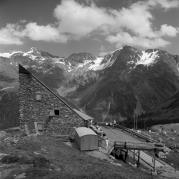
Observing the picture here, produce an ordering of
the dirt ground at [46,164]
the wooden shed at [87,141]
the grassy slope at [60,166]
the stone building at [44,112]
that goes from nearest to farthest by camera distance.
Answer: the dirt ground at [46,164], the grassy slope at [60,166], the wooden shed at [87,141], the stone building at [44,112]

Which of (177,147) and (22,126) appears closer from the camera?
(22,126)

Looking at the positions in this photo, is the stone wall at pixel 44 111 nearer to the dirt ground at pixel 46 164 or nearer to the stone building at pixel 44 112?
the stone building at pixel 44 112

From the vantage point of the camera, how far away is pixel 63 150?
32.3 meters

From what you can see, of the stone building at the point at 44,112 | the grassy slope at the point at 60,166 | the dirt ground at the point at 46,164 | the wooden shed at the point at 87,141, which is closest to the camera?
the dirt ground at the point at 46,164

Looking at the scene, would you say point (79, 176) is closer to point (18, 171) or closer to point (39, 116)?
point (18, 171)

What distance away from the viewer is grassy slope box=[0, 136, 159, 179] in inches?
821

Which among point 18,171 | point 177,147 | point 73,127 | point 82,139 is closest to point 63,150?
point 82,139

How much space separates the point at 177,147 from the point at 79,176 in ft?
128

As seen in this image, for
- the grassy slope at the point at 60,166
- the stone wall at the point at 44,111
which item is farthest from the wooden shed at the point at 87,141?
the stone wall at the point at 44,111

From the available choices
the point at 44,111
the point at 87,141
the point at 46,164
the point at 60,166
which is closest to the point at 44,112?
the point at 44,111

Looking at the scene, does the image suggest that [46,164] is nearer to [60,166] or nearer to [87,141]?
[60,166]

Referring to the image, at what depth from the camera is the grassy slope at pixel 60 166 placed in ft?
Result: 68.4

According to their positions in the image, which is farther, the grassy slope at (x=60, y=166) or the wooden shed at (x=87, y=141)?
the wooden shed at (x=87, y=141)

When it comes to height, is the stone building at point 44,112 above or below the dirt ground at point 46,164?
above
